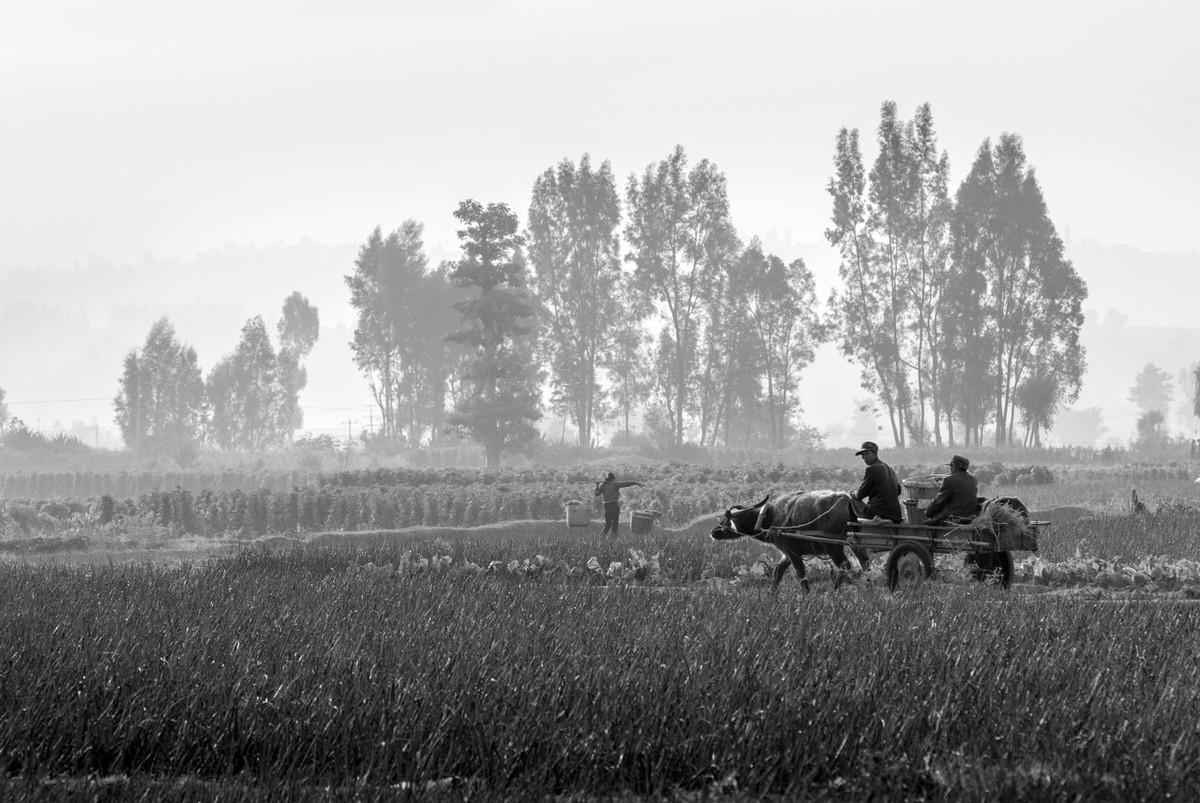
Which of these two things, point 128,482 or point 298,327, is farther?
point 298,327

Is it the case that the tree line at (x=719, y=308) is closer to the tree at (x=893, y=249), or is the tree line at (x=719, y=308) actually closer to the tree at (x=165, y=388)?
the tree at (x=893, y=249)

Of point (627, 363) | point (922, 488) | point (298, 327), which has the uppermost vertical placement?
point (298, 327)

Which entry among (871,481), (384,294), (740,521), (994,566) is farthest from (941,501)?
(384,294)

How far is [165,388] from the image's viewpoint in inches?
3433

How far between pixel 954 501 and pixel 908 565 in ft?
2.55

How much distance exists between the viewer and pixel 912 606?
433 inches

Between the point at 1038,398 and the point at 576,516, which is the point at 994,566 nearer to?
the point at 576,516

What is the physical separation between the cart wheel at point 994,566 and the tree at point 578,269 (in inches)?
2019

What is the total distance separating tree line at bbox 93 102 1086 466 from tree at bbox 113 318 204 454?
1521 cm

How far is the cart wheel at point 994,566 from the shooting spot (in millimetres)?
13469

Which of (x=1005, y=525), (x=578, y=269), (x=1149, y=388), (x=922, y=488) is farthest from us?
(x=1149, y=388)

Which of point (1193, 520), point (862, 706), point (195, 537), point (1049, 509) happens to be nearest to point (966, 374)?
point (1049, 509)

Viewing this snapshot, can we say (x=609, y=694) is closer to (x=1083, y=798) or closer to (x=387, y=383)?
(x=1083, y=798)

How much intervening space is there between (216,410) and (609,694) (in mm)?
86822
